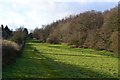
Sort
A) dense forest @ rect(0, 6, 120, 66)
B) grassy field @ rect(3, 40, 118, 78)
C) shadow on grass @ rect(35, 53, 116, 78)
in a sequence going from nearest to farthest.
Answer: shadow on grass @ rect(35, 53, 116, 78)
grassy field @ rect(3, 40, 118, 78)
dense forest @ rect(0, 6, 120, 66)

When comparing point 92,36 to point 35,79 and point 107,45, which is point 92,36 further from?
point 35,79

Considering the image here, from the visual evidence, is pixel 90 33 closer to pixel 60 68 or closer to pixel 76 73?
pixel 60 68

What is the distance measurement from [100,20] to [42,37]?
59561 mm

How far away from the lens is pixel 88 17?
3942 inches

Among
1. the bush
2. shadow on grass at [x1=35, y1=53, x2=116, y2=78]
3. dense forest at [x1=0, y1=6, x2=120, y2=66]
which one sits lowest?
shadow on grass at [x1=35, y1=53, x2=116, y2=78]

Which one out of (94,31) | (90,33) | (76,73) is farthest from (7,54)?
(90,33)

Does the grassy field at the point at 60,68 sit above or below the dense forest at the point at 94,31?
below

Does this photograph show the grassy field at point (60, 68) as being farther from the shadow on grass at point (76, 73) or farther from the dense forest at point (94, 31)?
the dense forest at point (94, 31)

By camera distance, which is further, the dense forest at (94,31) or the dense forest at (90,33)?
the dense forest at (94,31)

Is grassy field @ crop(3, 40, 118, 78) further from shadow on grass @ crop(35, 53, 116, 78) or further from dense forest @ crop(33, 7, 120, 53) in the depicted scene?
dense forest @ crop(33, 7, 120, 53)

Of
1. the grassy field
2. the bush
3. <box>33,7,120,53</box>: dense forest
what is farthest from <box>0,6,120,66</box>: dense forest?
the bush

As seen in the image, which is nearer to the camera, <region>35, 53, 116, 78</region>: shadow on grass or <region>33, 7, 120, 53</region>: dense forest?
<region>35, 53, 116, 78</region>: shadow on grass

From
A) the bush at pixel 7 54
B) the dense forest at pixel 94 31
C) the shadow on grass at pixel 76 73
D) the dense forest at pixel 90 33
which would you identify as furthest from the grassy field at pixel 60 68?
the dense forest at pixel 94 31

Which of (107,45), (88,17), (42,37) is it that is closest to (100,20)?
(88,17)
